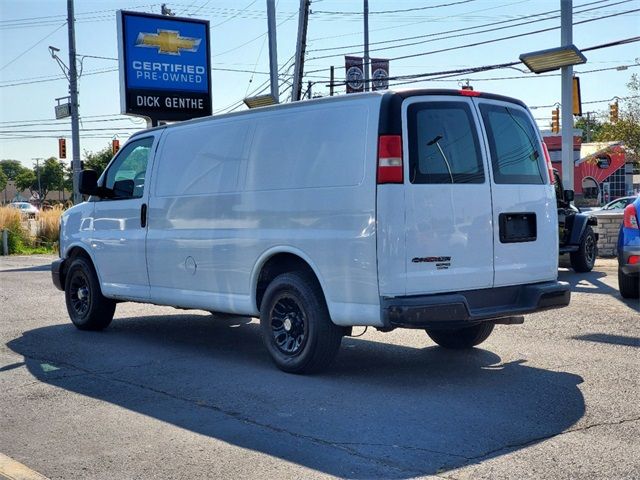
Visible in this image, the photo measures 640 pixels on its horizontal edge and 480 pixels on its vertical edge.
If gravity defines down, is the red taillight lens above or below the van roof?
below

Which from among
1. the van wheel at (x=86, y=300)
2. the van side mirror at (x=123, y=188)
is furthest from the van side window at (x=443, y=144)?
the van wheel at (x=86, y=300)

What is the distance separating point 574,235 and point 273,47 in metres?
11.4

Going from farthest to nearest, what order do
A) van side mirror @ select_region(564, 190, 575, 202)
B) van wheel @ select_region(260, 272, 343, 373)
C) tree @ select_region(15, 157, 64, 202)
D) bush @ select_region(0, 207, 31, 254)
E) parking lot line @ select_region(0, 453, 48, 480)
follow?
tree @ select_region(15, 157, 64, 202) → bush @ select_region(0, 207, 31, 254) → van side mirror @ select_region(564, 190, 575, 202) → van wheel @ select_region(260, 272, 343, 373) → parking lot line @ select_region(0, 453, 48, 480)

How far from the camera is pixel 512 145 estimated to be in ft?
23.4

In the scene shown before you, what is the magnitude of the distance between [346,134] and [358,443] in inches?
101

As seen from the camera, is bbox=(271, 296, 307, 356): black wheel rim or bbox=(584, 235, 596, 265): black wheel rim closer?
bbox=(271, 296, 307, 356): black wheel rim

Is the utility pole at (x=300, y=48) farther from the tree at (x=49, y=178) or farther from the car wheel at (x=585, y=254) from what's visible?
the tree at (x=49, y=178)

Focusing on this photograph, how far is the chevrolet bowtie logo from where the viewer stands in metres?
23.0

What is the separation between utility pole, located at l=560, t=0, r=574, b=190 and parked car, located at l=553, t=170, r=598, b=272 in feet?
8.05

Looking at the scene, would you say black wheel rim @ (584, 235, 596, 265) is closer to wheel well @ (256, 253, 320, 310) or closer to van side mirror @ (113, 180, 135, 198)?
van side mirror @ (113, 180, 135, 198)

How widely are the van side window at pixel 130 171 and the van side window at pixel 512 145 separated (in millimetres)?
3746

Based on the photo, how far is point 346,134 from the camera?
21.7ft

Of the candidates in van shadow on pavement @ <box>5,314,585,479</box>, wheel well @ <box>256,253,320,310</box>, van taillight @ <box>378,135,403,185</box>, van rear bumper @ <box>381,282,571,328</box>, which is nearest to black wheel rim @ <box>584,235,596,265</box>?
van shadow on pavement @ <box>5,314,585,479</box>

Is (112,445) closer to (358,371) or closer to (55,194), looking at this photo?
(358,371)
